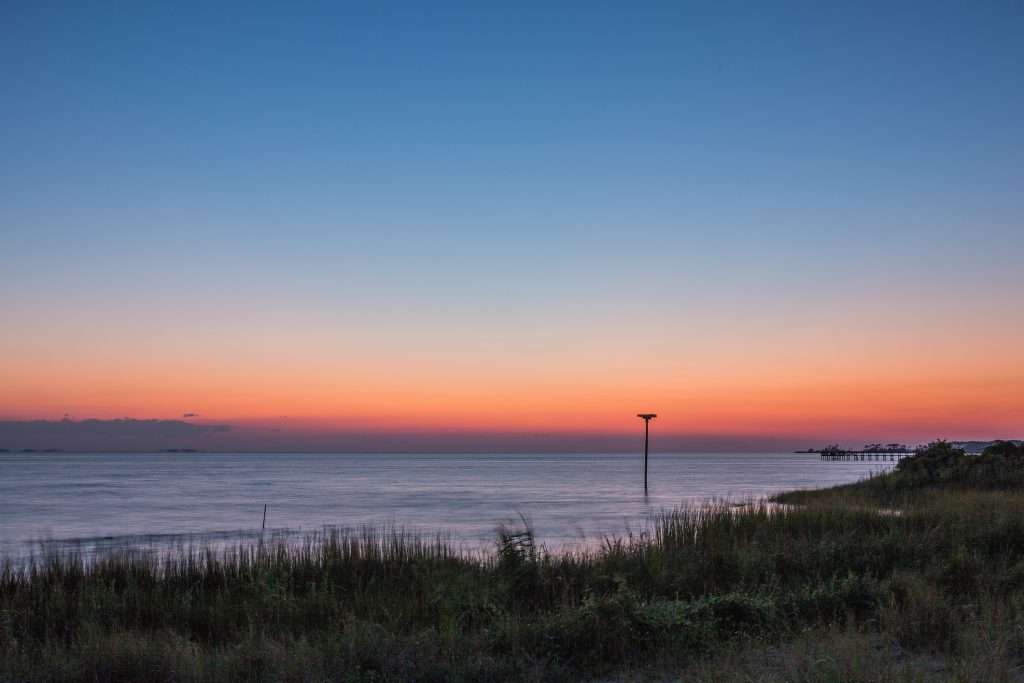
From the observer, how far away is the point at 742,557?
→ 13383mm

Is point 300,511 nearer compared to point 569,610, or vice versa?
point 569,610

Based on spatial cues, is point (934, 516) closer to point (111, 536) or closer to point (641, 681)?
point (641, 681)

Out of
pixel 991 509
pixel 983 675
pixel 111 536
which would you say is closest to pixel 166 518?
pixel 111 536

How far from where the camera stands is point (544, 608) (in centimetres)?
1139

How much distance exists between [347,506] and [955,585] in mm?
35952

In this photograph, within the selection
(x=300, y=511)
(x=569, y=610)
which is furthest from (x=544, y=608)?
(x=300, y=511)

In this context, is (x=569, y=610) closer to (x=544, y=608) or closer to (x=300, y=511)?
(x=544, y=608)

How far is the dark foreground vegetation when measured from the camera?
7398 millimetres

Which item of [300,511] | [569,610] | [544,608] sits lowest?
[300,511]

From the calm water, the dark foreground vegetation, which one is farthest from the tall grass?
the calm water

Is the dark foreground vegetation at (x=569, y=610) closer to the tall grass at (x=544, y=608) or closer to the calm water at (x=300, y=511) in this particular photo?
the tall grass at (x=544, y=608)

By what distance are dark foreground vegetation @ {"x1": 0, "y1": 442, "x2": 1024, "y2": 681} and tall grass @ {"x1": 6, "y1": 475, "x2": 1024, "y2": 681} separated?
35mm

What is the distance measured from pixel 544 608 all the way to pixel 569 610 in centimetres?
227

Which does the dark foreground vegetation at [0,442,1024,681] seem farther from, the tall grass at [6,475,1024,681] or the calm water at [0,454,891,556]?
the calm water at [0,454,891,556]
